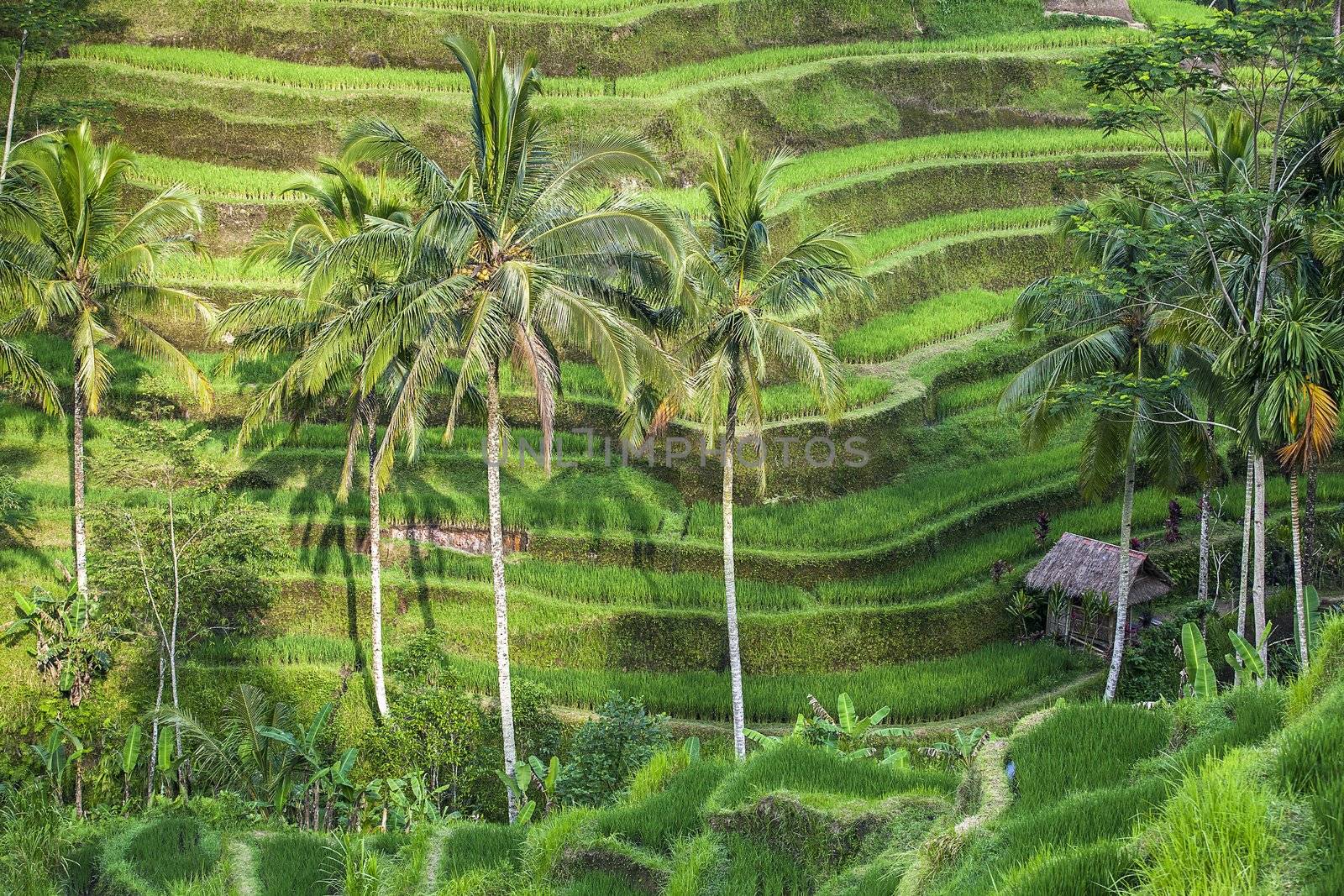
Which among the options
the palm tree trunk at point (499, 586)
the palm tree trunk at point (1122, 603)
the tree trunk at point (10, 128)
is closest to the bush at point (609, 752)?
the palm tree trunk at point (499, 586)

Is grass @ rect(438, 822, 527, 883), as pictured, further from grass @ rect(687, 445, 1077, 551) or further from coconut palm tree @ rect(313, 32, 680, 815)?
grass @ rect(687, 445, 1077, 551)

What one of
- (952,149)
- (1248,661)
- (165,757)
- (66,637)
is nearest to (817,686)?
(1248,661)

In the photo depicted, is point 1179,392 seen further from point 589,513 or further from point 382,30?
point 382,30

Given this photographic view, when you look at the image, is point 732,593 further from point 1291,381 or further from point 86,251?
point 86,251

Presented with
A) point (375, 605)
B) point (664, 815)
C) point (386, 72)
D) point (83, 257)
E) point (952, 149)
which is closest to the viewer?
Answer: point (664, 815)

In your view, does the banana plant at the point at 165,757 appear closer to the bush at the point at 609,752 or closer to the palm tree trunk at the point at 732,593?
the bush at the point at 609,752
